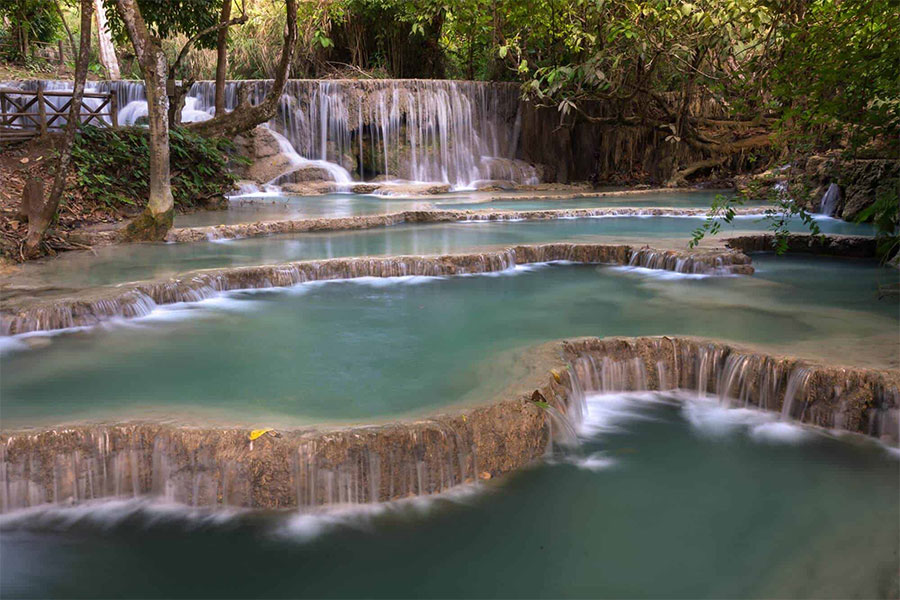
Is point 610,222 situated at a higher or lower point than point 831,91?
lower

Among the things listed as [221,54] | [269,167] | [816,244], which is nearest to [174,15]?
[221,54]

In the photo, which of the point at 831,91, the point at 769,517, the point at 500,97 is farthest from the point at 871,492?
the point at 500,97

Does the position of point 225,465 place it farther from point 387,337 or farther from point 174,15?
point 174,15

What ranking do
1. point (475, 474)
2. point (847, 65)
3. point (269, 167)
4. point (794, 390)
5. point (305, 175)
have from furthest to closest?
point (305, 175) → point (269, 167) → point (847, 65) → point (794, 390) → point (475, 474)

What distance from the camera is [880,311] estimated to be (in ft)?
21.4

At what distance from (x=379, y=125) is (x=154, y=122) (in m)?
10.8

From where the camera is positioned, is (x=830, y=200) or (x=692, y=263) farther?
(x=830, y=200)

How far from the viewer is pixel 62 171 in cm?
841

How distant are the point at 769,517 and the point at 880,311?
11.4 feet

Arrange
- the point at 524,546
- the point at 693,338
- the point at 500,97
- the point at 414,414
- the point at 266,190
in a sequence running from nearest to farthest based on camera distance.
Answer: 1. the point at 524,546
2. the point at 414,414
3. the point at 693,338
4. the point at 266,190
5. the point at 500,97

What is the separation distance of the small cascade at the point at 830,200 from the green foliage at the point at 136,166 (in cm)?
1070

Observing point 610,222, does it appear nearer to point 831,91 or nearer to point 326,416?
point 831,91

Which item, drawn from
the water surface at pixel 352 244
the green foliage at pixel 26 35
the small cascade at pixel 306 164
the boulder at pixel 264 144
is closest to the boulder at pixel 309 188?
the small cascade at pixel 306 164

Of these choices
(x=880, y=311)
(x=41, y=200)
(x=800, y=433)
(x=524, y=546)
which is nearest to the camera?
(x=524, y=546)
